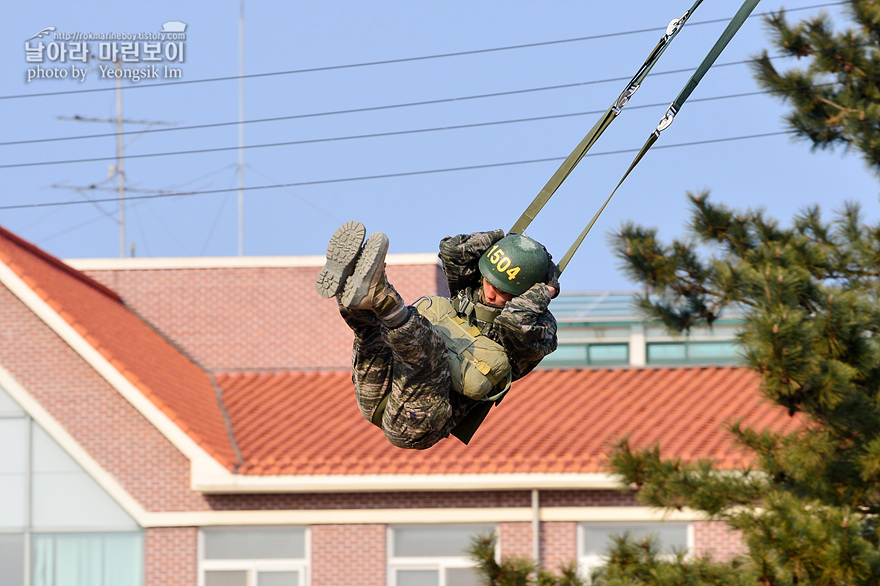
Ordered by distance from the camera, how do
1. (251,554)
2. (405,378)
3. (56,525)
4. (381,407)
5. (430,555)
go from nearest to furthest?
(405,378)
(381,407)
(430,555)
(251,554)
(56,525)

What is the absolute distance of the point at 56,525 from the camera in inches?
757

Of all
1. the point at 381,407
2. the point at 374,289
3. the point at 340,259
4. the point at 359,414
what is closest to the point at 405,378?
the point at 381,407

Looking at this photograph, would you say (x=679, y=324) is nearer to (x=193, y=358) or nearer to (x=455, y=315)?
(x=455, y=315)

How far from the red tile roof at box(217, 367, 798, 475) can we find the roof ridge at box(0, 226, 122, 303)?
3.20m

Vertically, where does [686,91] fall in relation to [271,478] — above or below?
above

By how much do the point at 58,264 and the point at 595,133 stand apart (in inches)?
720

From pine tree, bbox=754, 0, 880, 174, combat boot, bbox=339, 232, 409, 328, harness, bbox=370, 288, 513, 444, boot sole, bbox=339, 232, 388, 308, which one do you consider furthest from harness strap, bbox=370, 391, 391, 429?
pine tree, bbox=754, 0, 880, 174

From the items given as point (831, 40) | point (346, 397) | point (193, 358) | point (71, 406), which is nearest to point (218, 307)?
point (193, 358)

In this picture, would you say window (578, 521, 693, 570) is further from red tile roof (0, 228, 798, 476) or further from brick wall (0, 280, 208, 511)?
brick wall (0, 280, 208, 511)

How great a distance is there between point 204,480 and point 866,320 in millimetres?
9535

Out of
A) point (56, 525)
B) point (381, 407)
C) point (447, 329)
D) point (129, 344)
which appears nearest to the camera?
point (381, 407)

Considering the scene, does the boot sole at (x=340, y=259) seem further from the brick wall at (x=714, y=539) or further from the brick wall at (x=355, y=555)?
the brick wall at (x=714, y=539)

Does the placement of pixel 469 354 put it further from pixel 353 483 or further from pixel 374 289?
pixel 353 483

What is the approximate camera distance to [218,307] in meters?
24.7
